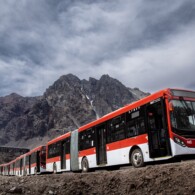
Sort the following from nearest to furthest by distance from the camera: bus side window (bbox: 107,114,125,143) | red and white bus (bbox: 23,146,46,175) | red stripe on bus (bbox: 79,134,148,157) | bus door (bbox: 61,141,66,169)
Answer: red stripe on bus (bbox: 79,134,148,157)
bus side window (bbox: 107,114,125,143)
bus door (bbox: 61,141,66,169)
red and white bus (bbox: 23,146,46,175)

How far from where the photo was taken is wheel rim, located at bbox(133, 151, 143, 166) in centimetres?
1371

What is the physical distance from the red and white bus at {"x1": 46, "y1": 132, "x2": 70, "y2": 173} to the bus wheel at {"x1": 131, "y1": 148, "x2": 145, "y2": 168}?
963cm

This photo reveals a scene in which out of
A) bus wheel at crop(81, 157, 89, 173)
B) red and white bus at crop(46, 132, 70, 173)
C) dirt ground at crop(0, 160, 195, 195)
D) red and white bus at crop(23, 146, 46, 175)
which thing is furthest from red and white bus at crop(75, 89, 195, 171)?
red and white bus at crop(23, 146, 46, 175)

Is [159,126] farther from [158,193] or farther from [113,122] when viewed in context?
[158,193]

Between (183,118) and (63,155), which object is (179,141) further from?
(63,155)

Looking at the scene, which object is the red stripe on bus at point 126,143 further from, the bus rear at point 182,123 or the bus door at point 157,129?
the bus rear at point 182,123

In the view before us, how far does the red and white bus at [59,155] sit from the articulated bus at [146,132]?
4.37 metres

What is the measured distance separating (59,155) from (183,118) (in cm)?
1533

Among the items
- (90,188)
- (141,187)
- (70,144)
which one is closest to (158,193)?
(141,187)

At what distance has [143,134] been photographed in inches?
538

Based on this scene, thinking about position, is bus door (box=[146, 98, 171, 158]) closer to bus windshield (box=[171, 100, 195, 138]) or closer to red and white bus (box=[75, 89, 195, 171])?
red and white bus (box=[75, 89, 195, 171])

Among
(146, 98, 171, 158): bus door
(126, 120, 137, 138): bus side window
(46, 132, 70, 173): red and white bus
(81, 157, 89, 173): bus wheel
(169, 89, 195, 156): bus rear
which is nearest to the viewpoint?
(169, 89, 195, 156): bus rear

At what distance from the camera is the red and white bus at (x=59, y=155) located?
2376cm

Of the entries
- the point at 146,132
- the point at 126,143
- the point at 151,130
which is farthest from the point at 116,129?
the point at 151,130
